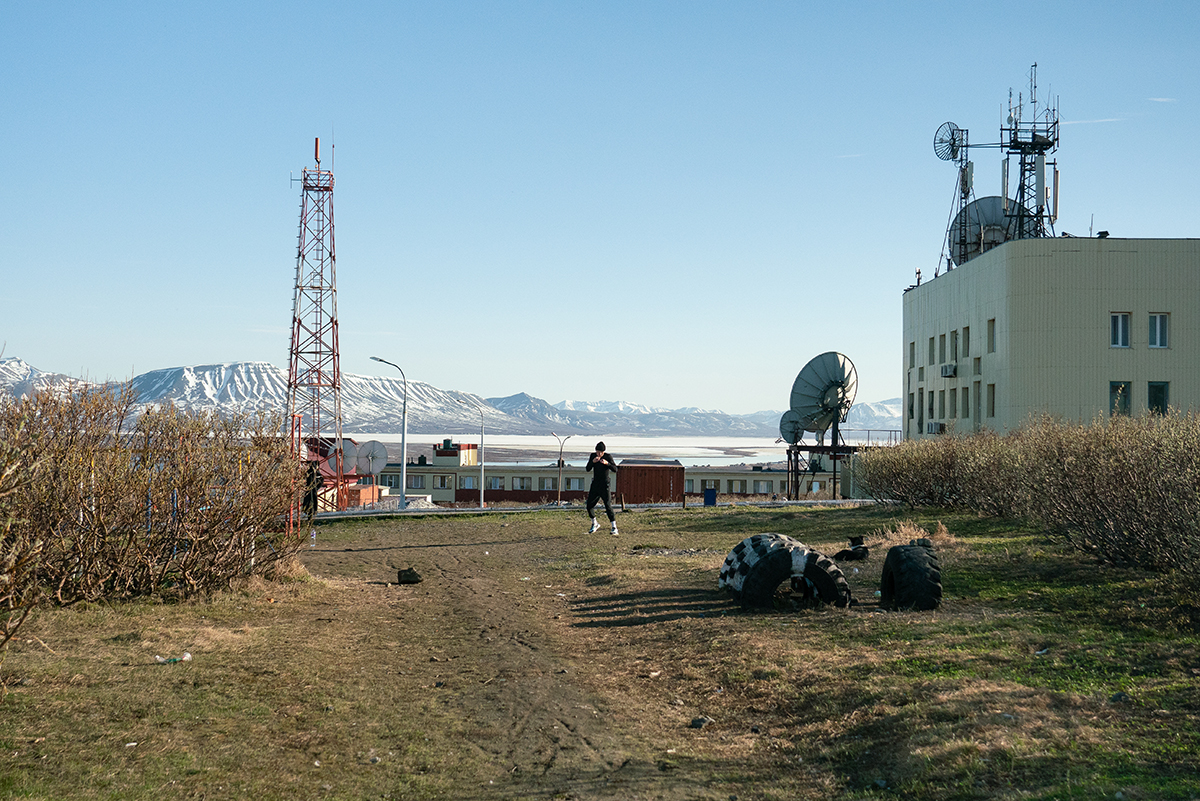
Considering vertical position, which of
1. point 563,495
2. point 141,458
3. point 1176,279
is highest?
point 1176,279

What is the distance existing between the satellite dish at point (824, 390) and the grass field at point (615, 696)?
34.4 m

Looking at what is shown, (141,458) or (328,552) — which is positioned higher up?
(141,458)

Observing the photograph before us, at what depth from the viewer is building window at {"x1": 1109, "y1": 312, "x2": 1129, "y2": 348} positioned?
1409 inches

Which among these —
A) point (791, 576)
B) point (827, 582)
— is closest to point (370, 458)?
point (791, 576)

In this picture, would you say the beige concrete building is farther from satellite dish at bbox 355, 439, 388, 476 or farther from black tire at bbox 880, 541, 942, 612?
black tire at bbox 880, 541, 942, 612

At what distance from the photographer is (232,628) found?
32.0 feet

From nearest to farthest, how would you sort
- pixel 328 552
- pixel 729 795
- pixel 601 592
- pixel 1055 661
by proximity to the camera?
pixel 729 795, pixel 1055 661, pixel 601 592, pixel 328 552

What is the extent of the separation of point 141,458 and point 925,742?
906 centimetres

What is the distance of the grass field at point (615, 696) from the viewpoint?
5543 millimetres

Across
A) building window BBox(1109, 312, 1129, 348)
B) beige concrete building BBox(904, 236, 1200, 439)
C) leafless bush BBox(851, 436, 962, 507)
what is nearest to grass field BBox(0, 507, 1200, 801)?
leafless bush BBox(851, 436, 962, 507)

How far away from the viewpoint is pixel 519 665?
28.5 ft

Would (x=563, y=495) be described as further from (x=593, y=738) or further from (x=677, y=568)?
(x=593, y=738)

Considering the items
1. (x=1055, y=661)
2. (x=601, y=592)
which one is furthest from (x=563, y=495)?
(x=1055, y=661)

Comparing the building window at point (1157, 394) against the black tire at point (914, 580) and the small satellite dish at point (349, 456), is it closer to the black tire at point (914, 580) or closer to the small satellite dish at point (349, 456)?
the black tire at point (914, 580)
